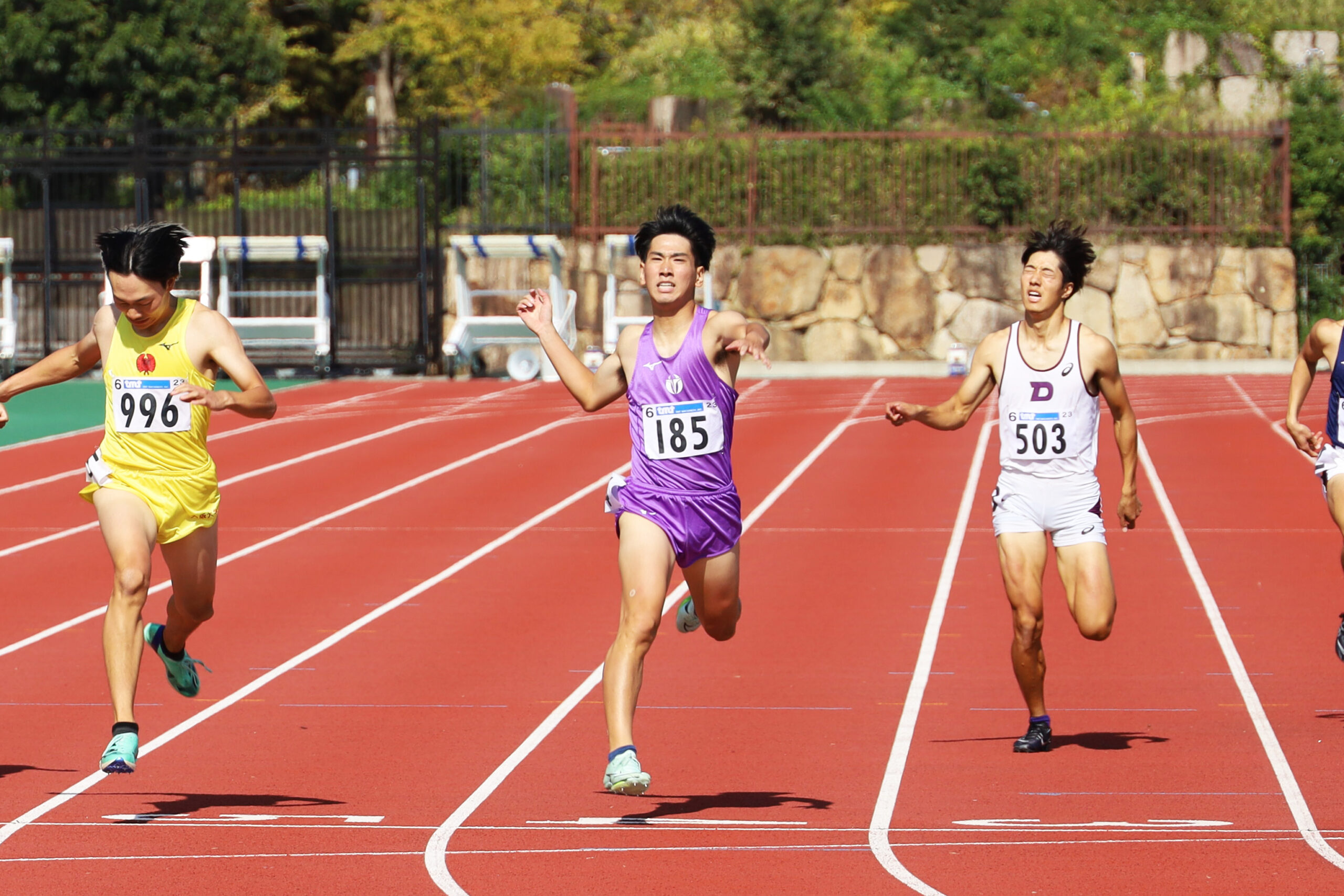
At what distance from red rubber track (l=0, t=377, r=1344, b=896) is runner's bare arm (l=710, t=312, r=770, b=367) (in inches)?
60.2

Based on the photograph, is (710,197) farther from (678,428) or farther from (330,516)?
(678,428)

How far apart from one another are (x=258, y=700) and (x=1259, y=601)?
225 inches

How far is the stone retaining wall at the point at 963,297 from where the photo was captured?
2759cm

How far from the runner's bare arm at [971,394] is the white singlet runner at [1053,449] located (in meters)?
0.10

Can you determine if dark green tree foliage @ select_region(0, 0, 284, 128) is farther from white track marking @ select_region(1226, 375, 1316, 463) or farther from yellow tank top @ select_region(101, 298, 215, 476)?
yellow tank top @ select_region(101, 298, 215, 476)

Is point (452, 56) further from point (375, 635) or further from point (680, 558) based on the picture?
point (680, 558)

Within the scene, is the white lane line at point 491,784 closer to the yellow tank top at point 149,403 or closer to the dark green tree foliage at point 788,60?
the yellow tank top at point 149,403

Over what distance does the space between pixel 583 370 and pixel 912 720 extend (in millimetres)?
2527

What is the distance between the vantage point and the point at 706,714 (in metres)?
8.28

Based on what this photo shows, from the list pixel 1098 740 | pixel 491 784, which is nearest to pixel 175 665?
pixel 491 784

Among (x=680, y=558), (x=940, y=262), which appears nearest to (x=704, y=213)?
(x=940, y=262)

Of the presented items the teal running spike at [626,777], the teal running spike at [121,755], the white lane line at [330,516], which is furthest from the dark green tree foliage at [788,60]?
the teal running spike at [626,777]

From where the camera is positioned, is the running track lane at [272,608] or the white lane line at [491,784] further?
the running track lane at [272,608]

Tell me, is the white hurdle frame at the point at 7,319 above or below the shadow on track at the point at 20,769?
above
